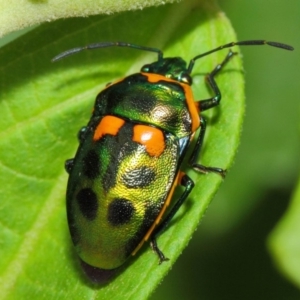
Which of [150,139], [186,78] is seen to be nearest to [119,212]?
[150,139]

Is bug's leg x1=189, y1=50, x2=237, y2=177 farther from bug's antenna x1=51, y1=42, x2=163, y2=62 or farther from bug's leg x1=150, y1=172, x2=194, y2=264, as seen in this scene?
bug's antenna x1=51, y1=42, x2=163, y2=62

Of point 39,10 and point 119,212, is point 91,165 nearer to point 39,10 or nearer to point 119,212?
point 119,212

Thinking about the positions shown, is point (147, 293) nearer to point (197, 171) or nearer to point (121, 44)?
point (197, 171)

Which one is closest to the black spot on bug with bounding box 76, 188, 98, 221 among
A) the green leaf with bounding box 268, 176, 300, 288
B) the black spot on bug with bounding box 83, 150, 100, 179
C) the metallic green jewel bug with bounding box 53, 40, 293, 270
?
the metallic green jewel bug with bounding box 53, 40, 293, 270

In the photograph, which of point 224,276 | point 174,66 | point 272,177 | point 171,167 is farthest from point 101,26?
point 224,276

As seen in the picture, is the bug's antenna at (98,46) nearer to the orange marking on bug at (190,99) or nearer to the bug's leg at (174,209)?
the orange marking on bug at (190,99)

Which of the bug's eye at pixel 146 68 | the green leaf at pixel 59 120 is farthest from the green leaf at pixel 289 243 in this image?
the bug's eye at pixel 146 68
